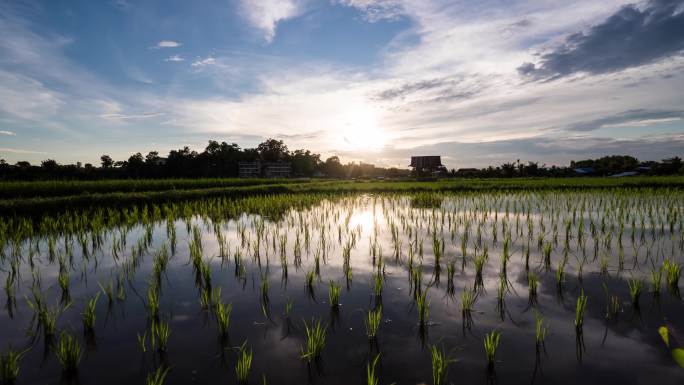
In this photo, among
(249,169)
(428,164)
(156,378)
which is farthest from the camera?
(249,169)

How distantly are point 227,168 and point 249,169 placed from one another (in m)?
3.64

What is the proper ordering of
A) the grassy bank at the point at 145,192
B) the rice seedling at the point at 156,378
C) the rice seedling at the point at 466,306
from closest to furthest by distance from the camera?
1. the rice seedling at the point at 156,378
2. the rice seedling at the point at 466,306
3. the grassy bank at the point at 145,192

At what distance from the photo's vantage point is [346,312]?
376 cm

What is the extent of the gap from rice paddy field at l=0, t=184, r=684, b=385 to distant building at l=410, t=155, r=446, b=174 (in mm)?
38233

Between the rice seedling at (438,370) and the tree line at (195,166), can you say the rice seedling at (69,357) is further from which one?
the tree line at (195,166)

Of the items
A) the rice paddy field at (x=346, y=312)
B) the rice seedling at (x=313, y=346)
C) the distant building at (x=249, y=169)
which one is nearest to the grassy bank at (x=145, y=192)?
the rice paddy field at (x=346, y=312)

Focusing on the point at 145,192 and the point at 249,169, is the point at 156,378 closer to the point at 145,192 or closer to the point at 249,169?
the point at 145,192

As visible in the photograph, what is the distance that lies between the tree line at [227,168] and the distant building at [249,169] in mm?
710

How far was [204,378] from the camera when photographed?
8.63ft

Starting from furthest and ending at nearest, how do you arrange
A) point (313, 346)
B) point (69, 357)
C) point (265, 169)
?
point (265, 169), point (313, 346), point (69, 357)

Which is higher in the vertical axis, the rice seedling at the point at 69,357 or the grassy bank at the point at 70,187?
the grassy bank at the point at 70,187

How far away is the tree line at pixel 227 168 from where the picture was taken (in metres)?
32.1

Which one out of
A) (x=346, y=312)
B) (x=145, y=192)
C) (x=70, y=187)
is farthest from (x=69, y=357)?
(x=70, y=187)

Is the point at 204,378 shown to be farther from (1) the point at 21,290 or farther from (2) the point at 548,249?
(2) the point at 548,249
